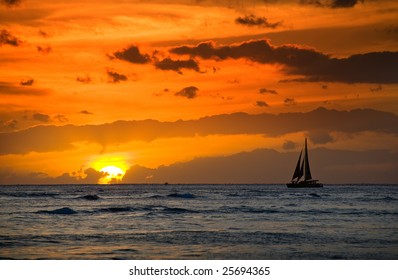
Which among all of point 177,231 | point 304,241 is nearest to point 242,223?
point 177,231

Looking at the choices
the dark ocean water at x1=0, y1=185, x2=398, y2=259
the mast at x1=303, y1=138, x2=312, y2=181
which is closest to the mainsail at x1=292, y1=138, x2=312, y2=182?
the mast at x1=303, y1=138, x2=312, y2=181

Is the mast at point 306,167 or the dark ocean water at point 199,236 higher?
the mast at point 306,167

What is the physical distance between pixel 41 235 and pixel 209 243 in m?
11.1

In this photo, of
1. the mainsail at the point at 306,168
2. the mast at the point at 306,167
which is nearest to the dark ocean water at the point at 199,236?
the mast at the point at 306,167

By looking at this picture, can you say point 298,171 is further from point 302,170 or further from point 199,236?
point 199,236

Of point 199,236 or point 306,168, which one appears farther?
point 306,168

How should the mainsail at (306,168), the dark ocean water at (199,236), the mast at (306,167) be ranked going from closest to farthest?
the dark ocean water at (199,236), the mast at (306,167), the mainsail at (306,168)

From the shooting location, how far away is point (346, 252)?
31.9 metres

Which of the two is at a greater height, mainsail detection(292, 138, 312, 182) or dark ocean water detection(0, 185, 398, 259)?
mainsail detection(292, 138, 312, 182)

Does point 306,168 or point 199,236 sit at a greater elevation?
point 306,168

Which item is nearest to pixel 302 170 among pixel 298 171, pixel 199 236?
pixel 298 171

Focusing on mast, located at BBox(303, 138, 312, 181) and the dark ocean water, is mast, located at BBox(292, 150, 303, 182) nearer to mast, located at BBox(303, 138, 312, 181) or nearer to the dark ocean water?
mast, located at BBox(303, 138, 312, 181)

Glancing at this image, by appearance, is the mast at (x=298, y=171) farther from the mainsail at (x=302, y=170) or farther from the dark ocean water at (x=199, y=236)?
the dark ocean water at (x=199, y=236)
